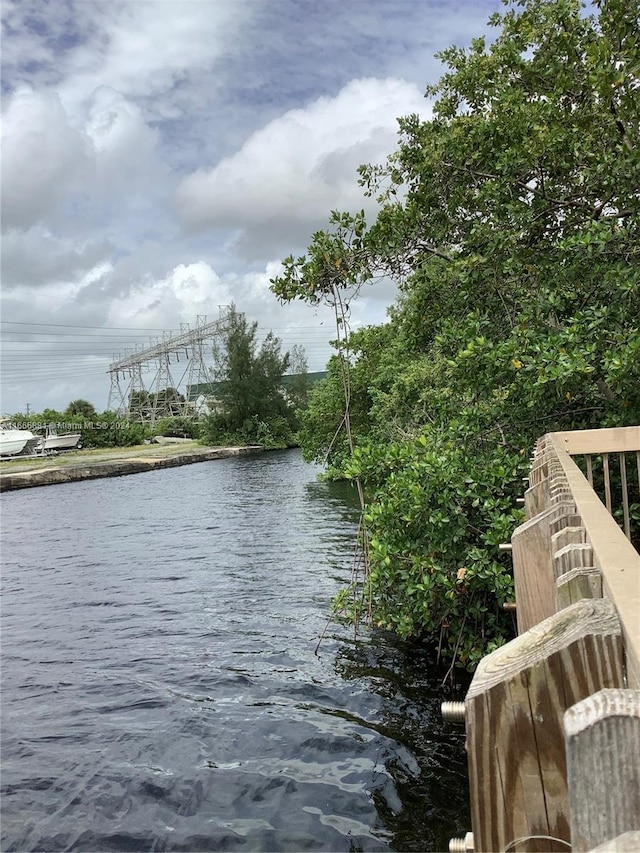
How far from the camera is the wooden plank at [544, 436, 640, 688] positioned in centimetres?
89

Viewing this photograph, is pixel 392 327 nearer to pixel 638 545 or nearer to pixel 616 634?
pixel 638 545

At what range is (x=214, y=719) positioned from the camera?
6.43m

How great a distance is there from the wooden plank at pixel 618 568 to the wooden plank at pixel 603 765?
7 centimetres

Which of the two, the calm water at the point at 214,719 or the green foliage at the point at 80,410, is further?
the green foliage at the point at 80,410

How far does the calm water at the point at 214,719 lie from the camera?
15.7 ft

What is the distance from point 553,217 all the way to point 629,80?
131cm

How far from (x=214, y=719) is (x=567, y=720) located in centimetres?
622

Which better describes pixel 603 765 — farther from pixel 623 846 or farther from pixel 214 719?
pixel 214 719

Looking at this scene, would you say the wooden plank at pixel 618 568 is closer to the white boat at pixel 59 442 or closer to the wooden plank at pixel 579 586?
the wooden plank at pixel 579 586

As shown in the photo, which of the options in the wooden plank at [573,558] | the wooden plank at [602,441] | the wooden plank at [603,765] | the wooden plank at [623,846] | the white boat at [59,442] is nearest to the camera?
the wooden plank at [623,846]

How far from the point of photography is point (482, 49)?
7.64 metres

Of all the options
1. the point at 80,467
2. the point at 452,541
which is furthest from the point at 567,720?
the point at 80,467

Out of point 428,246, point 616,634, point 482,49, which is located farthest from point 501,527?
point 482,49

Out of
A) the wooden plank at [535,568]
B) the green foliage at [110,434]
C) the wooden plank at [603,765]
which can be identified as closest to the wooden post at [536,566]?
the wooden plank at [535,568]
